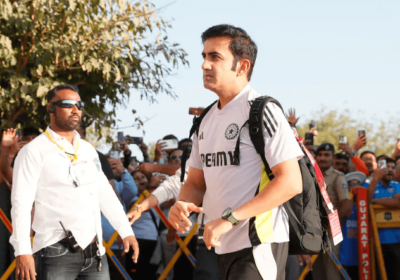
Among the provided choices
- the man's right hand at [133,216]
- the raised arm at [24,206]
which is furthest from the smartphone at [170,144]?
the raised arm at [24,206]

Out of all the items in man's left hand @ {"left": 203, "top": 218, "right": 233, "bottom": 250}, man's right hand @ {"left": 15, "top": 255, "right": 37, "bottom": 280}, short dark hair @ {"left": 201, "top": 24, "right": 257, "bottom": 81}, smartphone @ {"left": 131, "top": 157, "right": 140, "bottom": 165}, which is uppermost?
short dark hair @ {"left": 201, "top": 24, "right": 257, "bottom": 81}

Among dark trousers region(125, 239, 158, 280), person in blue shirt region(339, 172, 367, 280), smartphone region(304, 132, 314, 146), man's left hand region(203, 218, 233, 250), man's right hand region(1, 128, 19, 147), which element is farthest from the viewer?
smartphone region(304, 132, 314, 146)

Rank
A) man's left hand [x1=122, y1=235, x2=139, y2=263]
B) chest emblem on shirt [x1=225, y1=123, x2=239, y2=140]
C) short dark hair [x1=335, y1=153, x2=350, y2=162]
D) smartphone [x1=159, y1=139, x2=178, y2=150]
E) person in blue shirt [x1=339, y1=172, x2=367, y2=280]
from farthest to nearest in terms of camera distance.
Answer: short dark hair [x1=335, y1=153, x2=350, y2=162]
smartphone [x1=159, y1=139, x2=178, y2=150]
person in blue shirt [x1=339, y1=172, x2=367, y2=280]
man's left hand [x1=122, y1=235, x2=139, y2=263]
chest emblem on shirt [x1=225, y1=123, x2=239, y2=140]

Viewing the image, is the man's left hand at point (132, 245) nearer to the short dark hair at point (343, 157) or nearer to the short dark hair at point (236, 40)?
the short dark hair at point (236, 40)

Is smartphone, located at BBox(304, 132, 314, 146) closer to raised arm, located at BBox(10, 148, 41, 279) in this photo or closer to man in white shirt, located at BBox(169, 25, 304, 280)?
raised arm, located at BBox(10, 148, 41, 279)

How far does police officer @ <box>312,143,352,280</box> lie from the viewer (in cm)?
826

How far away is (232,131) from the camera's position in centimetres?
310

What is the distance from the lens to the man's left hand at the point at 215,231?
2768 mm

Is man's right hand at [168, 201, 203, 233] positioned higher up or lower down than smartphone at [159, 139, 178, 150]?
higher up

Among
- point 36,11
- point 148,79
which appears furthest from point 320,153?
point 36,11

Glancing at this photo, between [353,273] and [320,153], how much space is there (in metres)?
1.91

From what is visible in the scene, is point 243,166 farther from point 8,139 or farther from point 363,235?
point 363,235

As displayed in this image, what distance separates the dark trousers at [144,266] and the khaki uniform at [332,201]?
2474mm

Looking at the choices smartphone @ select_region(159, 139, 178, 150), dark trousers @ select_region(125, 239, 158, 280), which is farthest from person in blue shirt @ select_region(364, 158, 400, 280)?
dark trousers @ select_region(125, 239, 158, 280)
